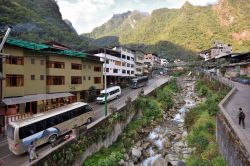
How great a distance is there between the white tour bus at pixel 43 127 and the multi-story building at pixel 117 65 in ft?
99.7

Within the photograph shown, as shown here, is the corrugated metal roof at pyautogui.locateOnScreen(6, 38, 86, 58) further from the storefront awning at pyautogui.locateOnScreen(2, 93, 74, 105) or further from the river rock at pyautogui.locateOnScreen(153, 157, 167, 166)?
the river rock at pyautogui.locateOnScreen(153, 157, 167, 166)

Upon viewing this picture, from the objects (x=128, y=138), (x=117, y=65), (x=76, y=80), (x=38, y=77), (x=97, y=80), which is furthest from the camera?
(x=117, y=65)

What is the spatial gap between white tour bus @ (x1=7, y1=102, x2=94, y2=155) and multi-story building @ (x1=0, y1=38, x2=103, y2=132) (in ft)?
23.6

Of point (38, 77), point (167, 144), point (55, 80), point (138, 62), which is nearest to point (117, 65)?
point (138, 62)

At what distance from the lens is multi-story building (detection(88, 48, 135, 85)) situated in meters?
59.1

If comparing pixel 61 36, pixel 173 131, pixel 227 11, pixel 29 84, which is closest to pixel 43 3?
pixel 61 36

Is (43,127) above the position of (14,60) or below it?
below

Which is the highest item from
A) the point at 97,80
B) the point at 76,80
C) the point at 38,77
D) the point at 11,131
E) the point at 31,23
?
the point at 31,23

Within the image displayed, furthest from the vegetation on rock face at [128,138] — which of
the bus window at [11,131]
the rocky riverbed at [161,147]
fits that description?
the bus window at [11,131]

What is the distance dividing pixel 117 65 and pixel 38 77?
34.6m

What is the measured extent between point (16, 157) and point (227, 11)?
214338 mm

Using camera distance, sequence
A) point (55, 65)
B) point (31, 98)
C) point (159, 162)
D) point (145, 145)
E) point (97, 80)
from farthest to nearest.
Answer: point (97, 80), point (55, 65), point (31, 98), point (145, 145), point (159, 162)

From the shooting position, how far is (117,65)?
6575 cm

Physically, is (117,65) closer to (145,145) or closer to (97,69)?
(97,69)
